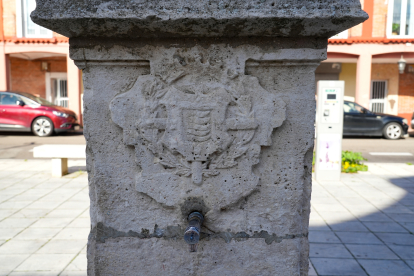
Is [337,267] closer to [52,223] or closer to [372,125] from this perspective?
[52,223]

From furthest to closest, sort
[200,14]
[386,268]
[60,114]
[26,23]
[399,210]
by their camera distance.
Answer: [26,23]
[60,114]
[399,210]
[386,268]
[200,14]

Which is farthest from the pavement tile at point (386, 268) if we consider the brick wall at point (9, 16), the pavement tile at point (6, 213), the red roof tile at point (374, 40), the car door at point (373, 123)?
the brick wall at point (9, 16)

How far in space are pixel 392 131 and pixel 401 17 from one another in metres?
4.88

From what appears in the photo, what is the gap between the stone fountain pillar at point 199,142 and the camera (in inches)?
65.7

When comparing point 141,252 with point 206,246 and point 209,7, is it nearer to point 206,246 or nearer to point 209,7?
point 206,246

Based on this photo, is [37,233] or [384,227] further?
[384,227]

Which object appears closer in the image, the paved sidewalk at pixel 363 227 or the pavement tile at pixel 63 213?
the paved sidewalk at pixel 363 227

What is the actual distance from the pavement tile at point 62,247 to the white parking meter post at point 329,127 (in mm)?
4139

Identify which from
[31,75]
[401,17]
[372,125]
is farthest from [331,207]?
[31,75]

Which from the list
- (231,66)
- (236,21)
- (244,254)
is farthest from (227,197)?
(236,21)

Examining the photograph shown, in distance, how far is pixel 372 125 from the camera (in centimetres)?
1230

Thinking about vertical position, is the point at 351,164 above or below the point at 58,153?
below

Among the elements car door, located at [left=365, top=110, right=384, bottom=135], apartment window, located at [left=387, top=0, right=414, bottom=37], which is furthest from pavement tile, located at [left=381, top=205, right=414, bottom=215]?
apartment window, located at [left=387, top=0, right=414, bottom=37]

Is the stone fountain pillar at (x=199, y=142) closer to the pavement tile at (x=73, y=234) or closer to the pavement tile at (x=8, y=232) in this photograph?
the pavement tile at (x=73, y=234)
